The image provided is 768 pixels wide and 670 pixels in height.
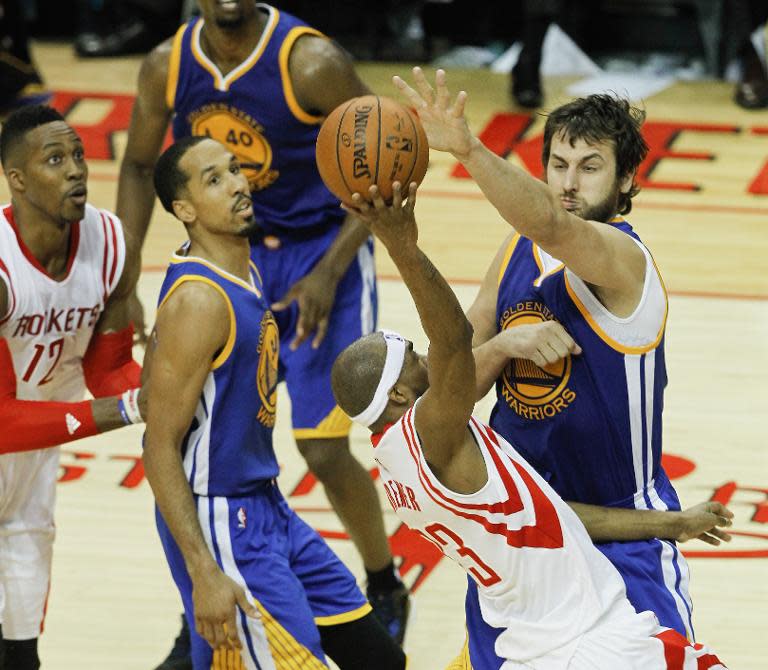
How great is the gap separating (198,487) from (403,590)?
1444mm

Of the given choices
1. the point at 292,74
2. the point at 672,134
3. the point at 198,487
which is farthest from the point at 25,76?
the point at 198,487

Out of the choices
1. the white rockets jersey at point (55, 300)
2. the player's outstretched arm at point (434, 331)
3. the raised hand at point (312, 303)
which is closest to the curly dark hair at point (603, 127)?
the player's outstretched arm at point (434, 331)

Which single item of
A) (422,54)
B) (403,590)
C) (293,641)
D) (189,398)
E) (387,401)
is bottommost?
(422,54)

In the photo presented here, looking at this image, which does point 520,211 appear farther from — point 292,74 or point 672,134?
point 672,134

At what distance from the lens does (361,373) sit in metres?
3.51

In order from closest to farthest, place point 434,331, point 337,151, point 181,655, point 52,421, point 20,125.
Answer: point 434,331, point 337,151, point 52,421, point 20,125, point 181,655

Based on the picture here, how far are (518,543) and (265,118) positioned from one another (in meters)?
2.35

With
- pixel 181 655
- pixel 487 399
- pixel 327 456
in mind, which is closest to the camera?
pixel 181 655

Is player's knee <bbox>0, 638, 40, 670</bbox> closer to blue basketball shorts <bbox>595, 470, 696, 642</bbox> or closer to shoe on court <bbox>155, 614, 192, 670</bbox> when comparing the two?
shoe on court <bbox>155, 614, 192, 670</bbox>

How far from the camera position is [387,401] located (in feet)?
11.5

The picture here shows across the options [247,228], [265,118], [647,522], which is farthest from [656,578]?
[265,118]

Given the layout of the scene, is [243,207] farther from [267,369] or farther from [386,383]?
[386,383]

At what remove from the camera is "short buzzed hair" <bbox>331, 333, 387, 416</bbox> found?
351cm

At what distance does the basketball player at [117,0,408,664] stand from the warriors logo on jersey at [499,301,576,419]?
1359 mm
